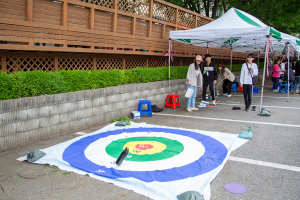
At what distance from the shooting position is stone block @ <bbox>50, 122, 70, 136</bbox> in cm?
540

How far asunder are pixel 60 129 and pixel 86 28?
309 centimetres

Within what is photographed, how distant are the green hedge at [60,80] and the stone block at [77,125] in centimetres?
81

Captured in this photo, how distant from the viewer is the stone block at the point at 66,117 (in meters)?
5.57

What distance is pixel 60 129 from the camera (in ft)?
18.3

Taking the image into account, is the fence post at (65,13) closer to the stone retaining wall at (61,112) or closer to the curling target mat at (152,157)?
the stone retaining wall at (61,112)

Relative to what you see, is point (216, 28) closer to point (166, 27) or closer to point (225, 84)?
point (166, 27)

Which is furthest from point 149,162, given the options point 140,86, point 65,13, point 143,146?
point 65,13

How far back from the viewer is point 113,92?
7.05 meters

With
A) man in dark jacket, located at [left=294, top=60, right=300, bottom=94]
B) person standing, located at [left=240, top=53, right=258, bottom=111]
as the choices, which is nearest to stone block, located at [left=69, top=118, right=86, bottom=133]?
person standing, located at [left=240, top=53, right=258, bottom=111]

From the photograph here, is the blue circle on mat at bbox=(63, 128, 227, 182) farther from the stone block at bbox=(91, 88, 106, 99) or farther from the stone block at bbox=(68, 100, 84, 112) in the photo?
the stone block at bbox=(91, 88, 106, 99)

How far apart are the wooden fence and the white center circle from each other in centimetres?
271

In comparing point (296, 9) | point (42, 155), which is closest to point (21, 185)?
point (42, 155)

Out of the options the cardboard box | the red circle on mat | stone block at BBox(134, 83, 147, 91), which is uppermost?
stone block at BBox(134, 83, 147, 91)

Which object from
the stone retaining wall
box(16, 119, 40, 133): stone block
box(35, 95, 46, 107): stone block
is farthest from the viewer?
box(35, 95, 46, 107): stone block
